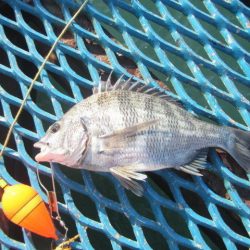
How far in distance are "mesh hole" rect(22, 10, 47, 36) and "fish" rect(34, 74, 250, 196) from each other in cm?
97

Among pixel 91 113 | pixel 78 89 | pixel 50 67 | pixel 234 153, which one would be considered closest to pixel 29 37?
pixel 50 67

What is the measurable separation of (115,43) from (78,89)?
47 cm

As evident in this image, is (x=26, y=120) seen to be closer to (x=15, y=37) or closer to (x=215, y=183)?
(x=15, y=37)

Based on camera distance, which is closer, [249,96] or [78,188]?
[78,188]

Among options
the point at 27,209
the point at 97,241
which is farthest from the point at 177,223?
the point at 27,209

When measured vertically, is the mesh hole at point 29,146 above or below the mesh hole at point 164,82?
above

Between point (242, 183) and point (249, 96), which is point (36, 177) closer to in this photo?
point (242, 183)

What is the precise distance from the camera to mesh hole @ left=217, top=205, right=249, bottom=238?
9.33 feet

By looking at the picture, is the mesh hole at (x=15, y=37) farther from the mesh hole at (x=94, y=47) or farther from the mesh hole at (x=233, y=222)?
the mesh hole at (x=233, y=222)

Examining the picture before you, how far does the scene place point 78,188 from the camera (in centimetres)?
268

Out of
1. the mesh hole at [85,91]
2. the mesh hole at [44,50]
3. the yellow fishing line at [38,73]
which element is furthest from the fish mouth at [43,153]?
the mesh hole at [44,50]

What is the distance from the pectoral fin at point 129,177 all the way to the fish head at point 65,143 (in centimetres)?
23

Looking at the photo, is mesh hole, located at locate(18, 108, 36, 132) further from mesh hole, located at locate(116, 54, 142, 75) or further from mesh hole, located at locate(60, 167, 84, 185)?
mesh hole, located at locate(116, 54, 142, 75)

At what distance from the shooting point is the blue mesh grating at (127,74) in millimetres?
2660
